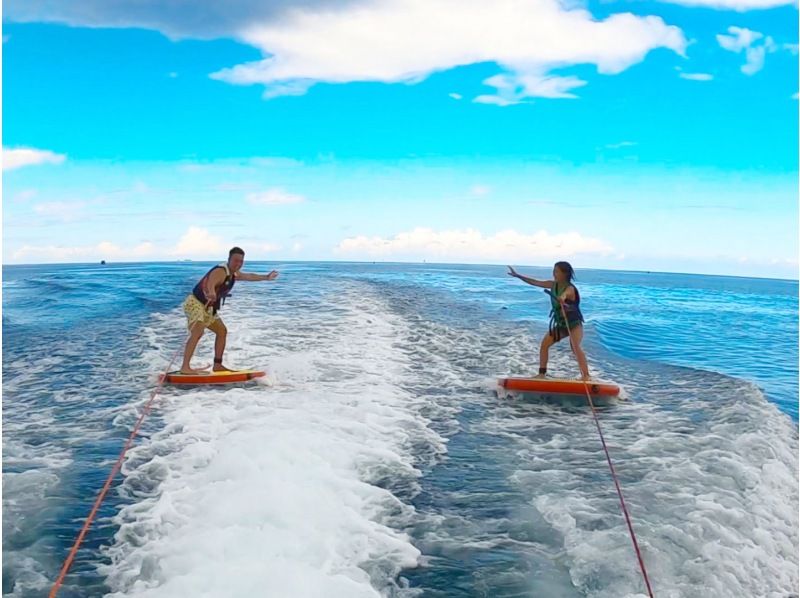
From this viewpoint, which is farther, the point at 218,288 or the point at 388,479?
the point at 218,288

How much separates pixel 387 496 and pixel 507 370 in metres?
6.54

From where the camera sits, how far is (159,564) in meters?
4.43

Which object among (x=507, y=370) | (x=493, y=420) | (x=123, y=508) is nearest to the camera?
(x=123, y=508)

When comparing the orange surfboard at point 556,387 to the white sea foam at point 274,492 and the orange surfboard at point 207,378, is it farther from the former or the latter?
the orange surfboard at point 207,378

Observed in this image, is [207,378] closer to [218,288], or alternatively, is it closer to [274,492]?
[218,288]

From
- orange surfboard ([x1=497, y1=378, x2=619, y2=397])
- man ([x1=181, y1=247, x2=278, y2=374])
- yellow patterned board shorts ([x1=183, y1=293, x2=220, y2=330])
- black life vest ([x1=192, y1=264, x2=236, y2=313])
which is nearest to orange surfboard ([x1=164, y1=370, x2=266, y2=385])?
man ([x1=181, y1=247, x2=278, y2=374])

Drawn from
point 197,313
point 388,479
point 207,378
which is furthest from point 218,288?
point 388,479

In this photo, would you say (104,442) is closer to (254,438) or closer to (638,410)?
(254,438)

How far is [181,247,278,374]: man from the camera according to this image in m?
10.0

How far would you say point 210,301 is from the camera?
33.0ft

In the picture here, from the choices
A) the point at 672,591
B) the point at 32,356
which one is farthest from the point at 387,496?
the point at 32,356

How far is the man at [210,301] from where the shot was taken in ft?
32.9

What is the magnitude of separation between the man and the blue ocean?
2.90 feet

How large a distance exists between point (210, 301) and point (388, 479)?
5.33 m
